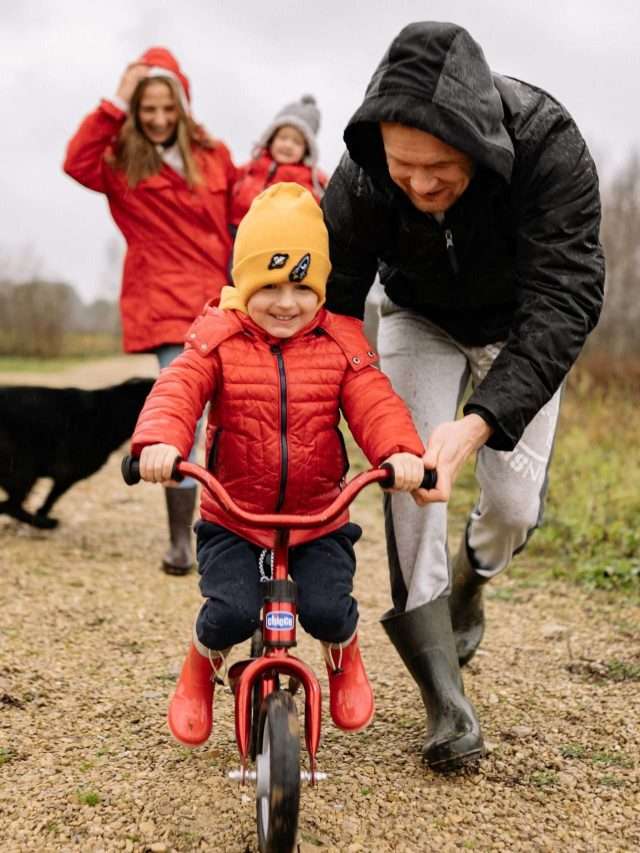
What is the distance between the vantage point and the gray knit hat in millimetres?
6355

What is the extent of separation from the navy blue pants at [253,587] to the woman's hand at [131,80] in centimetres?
317

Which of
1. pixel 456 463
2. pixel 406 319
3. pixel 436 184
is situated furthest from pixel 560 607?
pixel 436 184

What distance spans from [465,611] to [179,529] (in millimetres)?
2082

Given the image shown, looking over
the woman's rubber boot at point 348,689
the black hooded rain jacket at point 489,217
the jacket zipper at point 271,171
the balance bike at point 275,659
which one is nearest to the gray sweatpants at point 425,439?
the black hooded rain jacket at point 489,217

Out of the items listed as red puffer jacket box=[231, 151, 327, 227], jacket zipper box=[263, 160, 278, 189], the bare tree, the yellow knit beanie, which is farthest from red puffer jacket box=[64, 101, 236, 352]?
the bare tree

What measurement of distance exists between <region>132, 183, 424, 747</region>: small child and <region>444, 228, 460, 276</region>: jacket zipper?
0.36 meters

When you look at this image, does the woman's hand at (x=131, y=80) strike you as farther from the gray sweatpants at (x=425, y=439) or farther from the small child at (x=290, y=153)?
the gray sweatpants at (x=425, y=439)

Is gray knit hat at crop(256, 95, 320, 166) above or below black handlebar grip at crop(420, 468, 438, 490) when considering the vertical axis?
above

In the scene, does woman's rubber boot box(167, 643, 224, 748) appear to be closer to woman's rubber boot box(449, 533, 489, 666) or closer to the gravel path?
the gravel path

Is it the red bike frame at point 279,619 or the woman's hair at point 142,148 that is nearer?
the red bike frame at point 279,619

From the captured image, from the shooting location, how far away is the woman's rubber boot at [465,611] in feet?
12.9

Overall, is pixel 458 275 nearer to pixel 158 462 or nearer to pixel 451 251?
pixel 451 251

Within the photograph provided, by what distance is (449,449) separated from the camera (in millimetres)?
2723

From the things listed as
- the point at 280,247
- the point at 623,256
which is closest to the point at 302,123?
the point at 280,247
